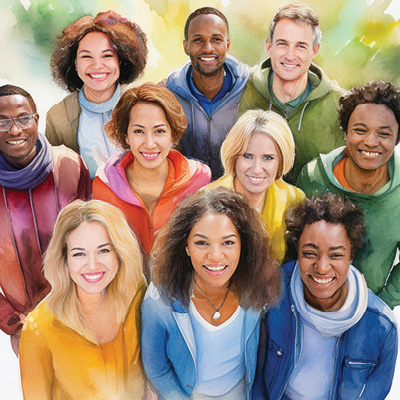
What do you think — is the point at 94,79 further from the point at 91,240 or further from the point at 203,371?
the point at 203,371

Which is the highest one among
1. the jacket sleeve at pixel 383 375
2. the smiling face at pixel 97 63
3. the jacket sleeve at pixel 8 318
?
the smiling face at pixel 97 63

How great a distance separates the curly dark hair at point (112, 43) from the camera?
2.53m

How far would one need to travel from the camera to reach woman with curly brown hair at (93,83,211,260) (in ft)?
8.02

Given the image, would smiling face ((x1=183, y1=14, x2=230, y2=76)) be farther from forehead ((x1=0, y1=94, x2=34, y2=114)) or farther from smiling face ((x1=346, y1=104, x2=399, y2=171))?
forehead ((x1=0, y1=94, x2=34, y2=114))

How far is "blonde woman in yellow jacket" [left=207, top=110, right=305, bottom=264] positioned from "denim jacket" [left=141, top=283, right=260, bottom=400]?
0.42 m

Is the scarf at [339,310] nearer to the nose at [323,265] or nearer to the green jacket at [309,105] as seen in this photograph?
the nose at [323,265]

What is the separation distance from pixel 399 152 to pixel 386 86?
310 mm

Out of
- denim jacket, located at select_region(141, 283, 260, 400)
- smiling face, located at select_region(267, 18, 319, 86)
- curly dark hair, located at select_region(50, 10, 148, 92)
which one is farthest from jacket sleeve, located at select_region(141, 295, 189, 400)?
smiling face, located at select_region(267, 18, 319, 86)

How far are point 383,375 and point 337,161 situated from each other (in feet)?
3.22

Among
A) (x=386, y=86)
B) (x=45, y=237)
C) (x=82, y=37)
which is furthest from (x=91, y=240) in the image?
(x=386, y=86)

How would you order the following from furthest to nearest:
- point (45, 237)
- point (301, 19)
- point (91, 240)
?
point (45, 237), point (301, 19), point (91, 240)

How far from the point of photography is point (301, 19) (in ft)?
8.10

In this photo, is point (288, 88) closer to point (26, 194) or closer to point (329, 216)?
point (329, 216)

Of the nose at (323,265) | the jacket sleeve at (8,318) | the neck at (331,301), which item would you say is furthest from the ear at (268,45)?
the jacket sleeve at (8,318)
